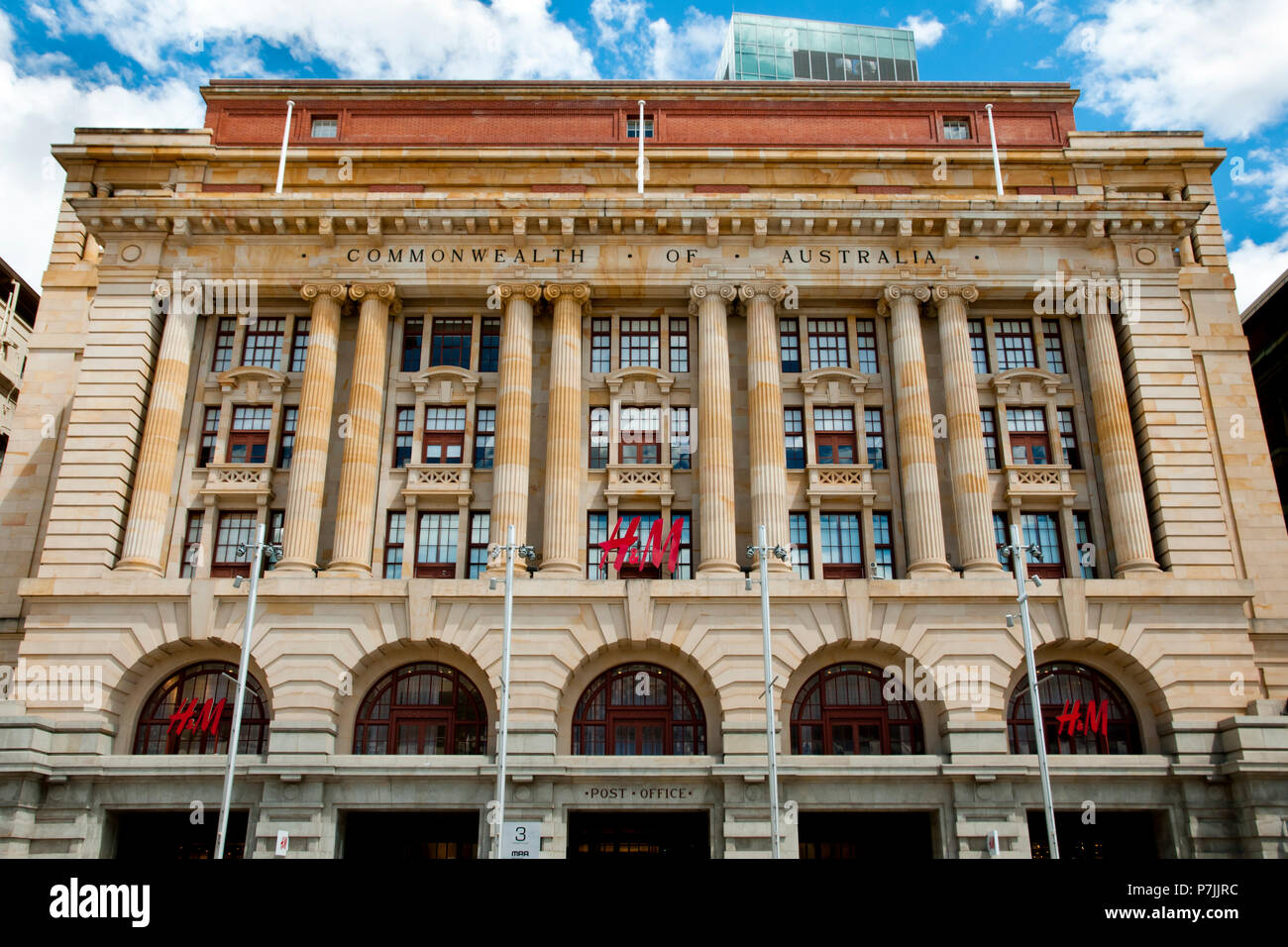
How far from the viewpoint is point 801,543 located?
3759 cm

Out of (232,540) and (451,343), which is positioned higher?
(451,343)

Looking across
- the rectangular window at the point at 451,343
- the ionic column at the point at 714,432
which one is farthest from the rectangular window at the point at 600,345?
the rectangular window at the point at 451,343

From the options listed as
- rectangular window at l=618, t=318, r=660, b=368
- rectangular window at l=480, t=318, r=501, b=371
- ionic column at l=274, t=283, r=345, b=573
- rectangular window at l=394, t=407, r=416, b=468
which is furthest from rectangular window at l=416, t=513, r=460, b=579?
rectangular window at l=618, t=318, r=660, b=368

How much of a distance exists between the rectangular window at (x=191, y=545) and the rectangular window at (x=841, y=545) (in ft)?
75.2

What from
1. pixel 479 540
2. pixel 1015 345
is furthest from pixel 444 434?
pixel 1015 345

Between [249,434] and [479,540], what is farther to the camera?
[249,434]

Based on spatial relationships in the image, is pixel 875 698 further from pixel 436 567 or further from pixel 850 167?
pixel 850 167

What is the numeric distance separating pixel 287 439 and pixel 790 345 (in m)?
20.3

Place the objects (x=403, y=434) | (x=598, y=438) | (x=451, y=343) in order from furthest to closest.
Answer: (x=451, y=343) → (x=403, y=434) → (x=598, y=438)

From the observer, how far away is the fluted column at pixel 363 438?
118 feet

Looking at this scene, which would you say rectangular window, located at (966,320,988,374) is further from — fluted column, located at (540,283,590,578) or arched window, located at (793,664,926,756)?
fluted column, located at (540,283,590,578)

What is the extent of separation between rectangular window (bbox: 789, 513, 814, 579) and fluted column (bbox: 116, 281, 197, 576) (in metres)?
23.0

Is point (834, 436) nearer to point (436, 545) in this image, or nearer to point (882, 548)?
point (882, 548)

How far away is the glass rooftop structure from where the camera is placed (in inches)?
2356
